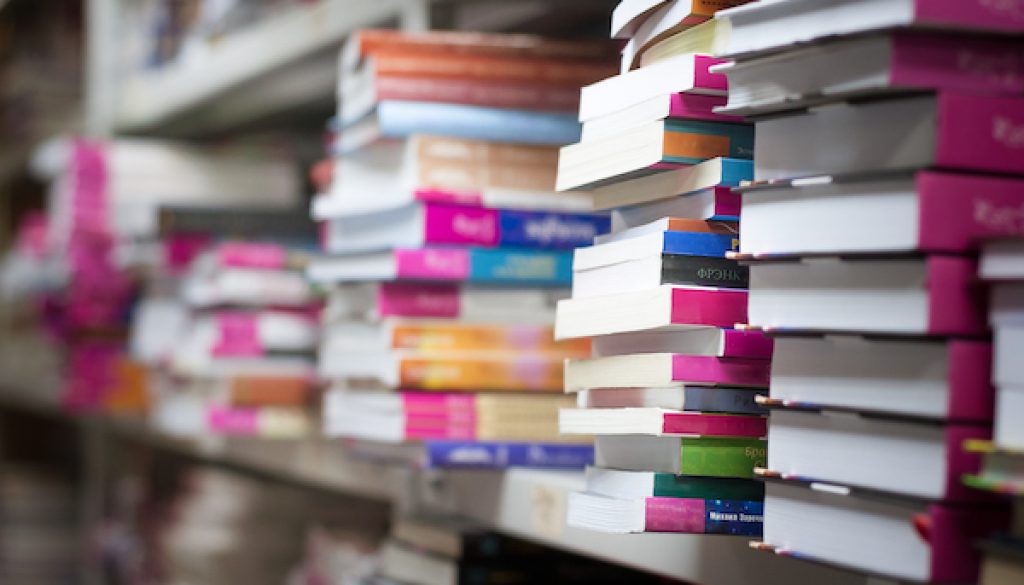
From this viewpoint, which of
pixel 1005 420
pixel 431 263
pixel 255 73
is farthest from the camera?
pixel 255 73

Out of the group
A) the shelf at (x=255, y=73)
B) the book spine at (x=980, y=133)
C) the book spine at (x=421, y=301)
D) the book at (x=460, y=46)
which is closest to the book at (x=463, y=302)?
the book spine at (x=421, y=301)

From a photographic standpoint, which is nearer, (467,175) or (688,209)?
(688,209)

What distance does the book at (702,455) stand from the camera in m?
0.88

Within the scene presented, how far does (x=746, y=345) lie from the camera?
0.90m

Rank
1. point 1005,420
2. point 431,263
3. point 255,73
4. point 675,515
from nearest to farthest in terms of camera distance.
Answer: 1. point 1005,420
2. point 675,515
3. point 431,263
4. point 255,73

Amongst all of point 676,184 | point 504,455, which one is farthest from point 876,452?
point 504,455

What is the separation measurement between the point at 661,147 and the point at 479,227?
17.5 inches

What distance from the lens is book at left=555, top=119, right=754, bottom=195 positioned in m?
0.90

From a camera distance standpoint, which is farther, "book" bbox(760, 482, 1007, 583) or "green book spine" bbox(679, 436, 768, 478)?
"green book spine" bbox(679, 436, 768, 478)

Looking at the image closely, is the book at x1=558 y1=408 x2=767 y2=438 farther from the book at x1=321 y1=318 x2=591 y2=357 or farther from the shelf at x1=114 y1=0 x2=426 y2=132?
the shelf at x1=114 y1=0 x2=426 y2=132

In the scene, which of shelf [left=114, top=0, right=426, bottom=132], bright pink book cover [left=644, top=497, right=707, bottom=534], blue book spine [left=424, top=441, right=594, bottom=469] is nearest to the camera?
bright pink book cover [left=644, top=497, right=707, bottom=534]

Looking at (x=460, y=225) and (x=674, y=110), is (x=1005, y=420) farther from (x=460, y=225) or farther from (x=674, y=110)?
(x=460, y=225)

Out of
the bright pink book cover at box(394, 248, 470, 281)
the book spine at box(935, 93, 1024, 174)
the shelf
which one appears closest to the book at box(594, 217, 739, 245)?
the book spine at box(935, 93, 1024, 174)

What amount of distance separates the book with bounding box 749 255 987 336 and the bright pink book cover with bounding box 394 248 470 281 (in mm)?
529
